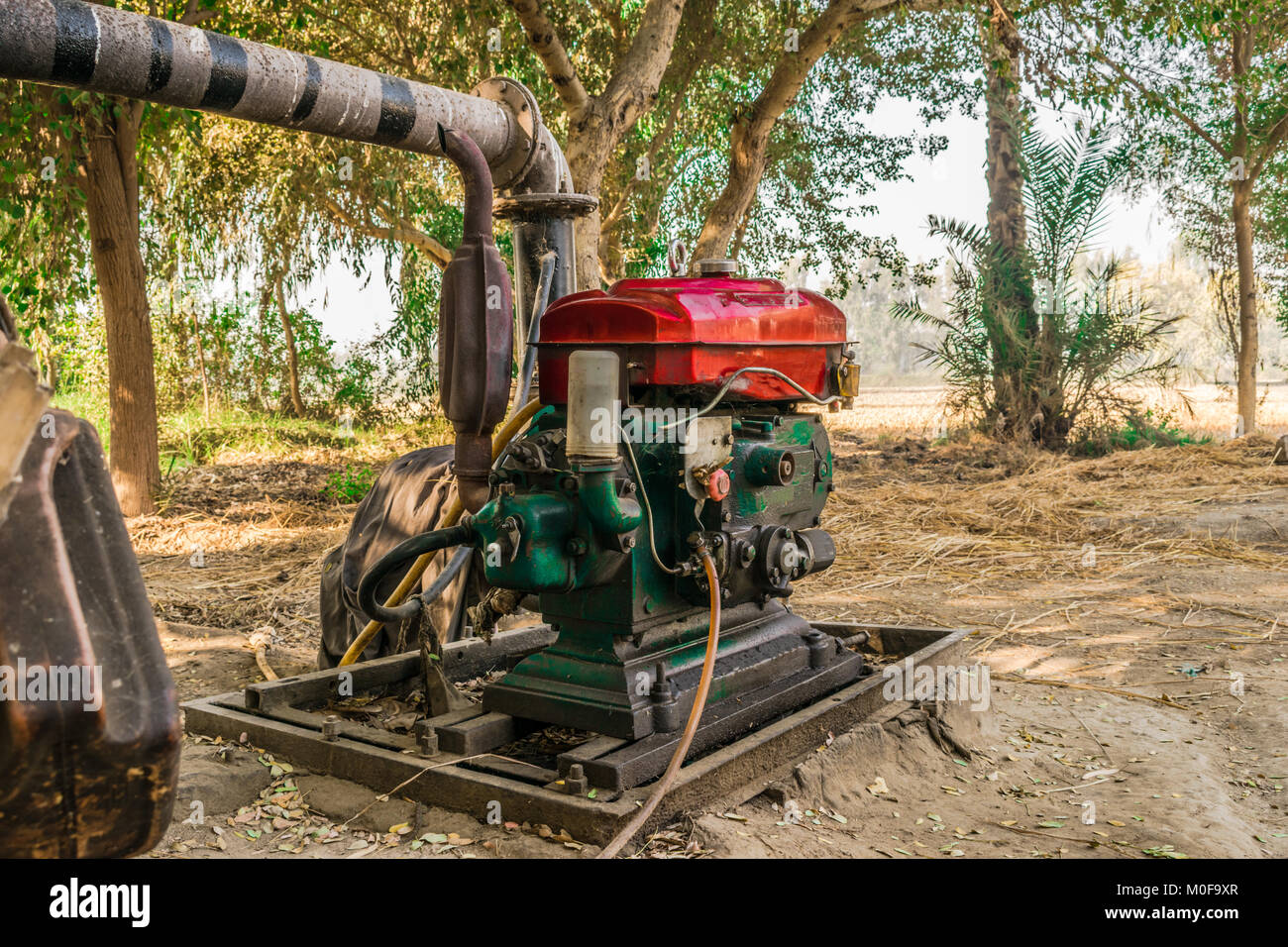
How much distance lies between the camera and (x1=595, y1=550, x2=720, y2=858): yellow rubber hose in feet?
7.42

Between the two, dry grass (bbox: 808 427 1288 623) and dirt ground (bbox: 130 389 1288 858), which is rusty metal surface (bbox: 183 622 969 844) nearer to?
dirt ground (bbox: 130 389 1288 858)

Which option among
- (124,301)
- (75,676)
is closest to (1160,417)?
(124,301)

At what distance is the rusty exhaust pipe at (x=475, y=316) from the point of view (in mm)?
2732

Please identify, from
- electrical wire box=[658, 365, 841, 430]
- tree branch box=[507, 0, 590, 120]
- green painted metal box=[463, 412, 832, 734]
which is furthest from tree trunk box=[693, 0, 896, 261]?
green painted metal box=[463, 412, 832, 734]

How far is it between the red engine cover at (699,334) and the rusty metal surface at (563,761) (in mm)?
934

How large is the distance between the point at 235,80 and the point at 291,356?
10.2 m

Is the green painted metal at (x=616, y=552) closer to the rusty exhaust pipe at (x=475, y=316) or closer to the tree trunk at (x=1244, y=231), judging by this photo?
the rusty exhaust pipe at (x=475, y=316)

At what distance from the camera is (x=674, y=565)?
2881 millimetres

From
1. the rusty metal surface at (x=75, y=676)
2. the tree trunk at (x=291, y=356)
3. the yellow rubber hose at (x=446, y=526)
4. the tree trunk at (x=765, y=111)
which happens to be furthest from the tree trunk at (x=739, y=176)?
the rusty metal surface at (x=75, y=676)

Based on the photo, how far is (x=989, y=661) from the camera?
4402 millimetres

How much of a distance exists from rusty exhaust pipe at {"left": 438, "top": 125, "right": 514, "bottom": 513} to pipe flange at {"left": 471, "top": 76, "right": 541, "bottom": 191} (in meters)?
1.22

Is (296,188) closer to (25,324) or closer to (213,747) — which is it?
(25,324)

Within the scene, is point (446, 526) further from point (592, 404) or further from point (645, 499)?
point (592, 404)

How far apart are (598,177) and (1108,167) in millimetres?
6132
